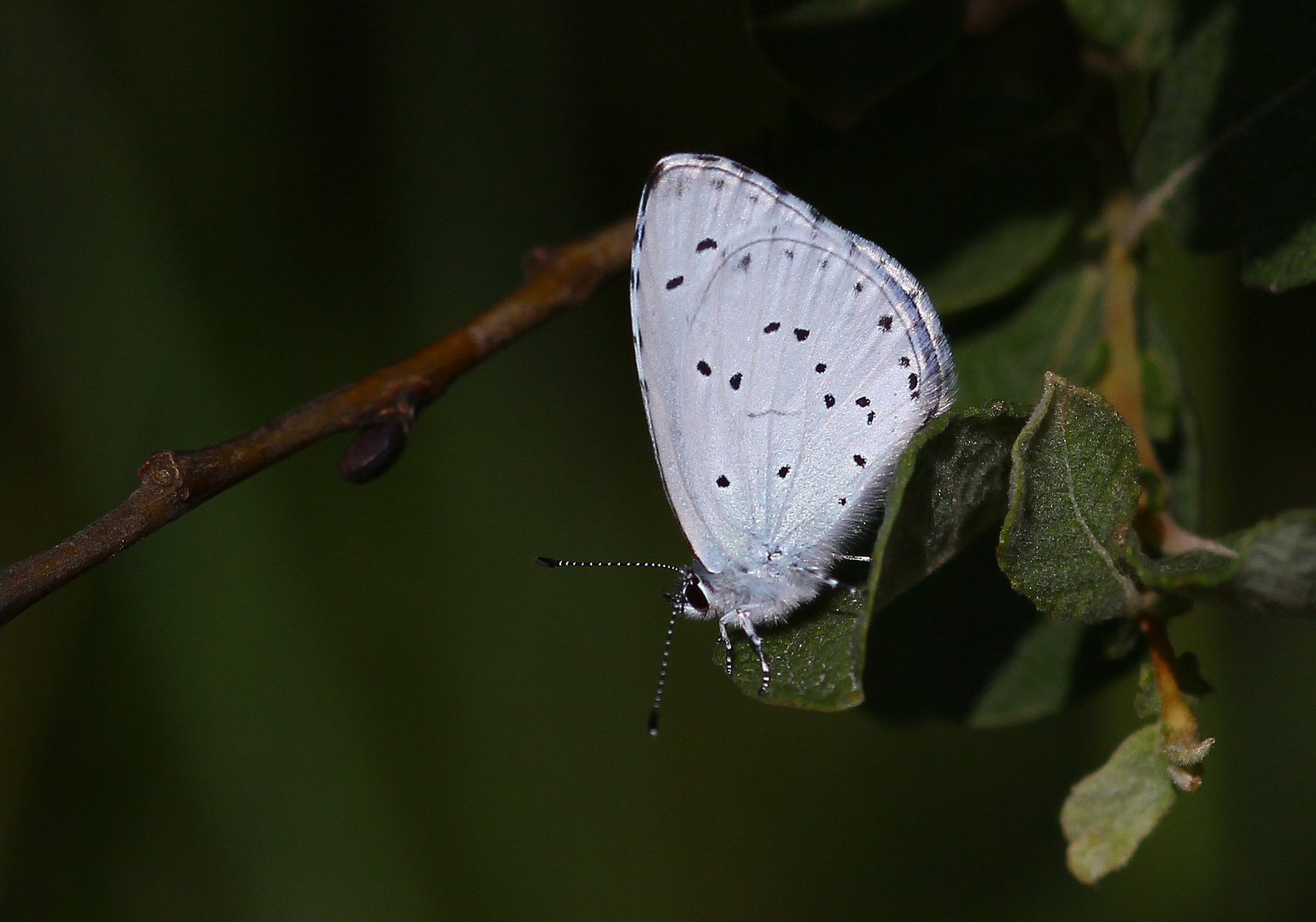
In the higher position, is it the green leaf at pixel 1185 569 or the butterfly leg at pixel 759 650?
the green leaf at pixel 1185 569

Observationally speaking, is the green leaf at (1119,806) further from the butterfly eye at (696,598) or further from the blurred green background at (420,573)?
the blurred green background at (420,573)

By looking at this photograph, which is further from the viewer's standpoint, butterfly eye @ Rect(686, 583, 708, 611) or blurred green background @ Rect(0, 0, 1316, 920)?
blurred green background @ Rect(0, 0, 1316, 920)

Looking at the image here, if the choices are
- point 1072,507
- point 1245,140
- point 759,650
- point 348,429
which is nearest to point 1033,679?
point 759,650

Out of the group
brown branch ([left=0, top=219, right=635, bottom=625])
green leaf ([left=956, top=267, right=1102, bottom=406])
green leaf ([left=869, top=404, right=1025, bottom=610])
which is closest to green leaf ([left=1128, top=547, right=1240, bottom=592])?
green leaf ([left=869, top=404, right=1025, bottom=610])

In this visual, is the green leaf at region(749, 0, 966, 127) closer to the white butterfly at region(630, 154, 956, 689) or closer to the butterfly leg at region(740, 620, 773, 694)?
the white butterfly at region(630, 154, 956, 689)

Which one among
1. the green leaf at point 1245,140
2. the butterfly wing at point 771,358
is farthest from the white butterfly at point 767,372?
the green leaf at point 1245,140
